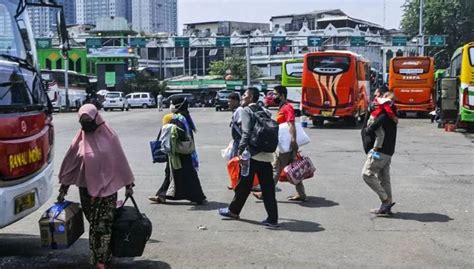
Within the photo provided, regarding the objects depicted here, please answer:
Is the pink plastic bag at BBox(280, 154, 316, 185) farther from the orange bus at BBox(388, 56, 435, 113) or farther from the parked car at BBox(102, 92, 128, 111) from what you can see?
the parked car at BBox(102, 92, 128, 111)

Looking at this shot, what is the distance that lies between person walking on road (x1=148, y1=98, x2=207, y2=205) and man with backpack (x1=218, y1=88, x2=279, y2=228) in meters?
1.32

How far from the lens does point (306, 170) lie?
917 centimetres

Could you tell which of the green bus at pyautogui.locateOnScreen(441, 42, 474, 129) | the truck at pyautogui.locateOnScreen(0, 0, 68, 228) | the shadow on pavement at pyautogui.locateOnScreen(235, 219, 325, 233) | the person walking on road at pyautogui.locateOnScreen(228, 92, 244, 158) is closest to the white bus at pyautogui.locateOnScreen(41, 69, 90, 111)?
the green bus at pyautogui.locateOnScreen(441, 42, 474, 129)

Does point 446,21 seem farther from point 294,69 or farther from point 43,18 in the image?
point 43,18

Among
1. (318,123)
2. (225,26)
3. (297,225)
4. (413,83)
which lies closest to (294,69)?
(413,83)

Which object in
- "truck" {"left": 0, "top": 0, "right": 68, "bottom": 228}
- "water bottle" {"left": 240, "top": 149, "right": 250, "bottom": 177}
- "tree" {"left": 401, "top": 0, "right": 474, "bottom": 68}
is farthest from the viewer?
"tree" {"left": 401, "top": 0, "right": 474, "bottom": 68}

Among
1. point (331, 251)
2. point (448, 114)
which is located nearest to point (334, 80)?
point (448, 114)

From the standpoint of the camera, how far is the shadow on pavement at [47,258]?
6191mm

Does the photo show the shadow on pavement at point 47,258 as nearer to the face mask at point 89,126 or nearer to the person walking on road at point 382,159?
the face mask at point 89,126

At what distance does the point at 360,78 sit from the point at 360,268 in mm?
22301

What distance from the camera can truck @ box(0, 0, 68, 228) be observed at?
5.00 meters

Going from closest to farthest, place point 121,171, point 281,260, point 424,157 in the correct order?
point 121,171
point 281,260
point 424,157

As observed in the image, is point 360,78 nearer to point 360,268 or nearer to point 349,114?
point 349,114

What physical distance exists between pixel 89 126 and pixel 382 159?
4045mm
